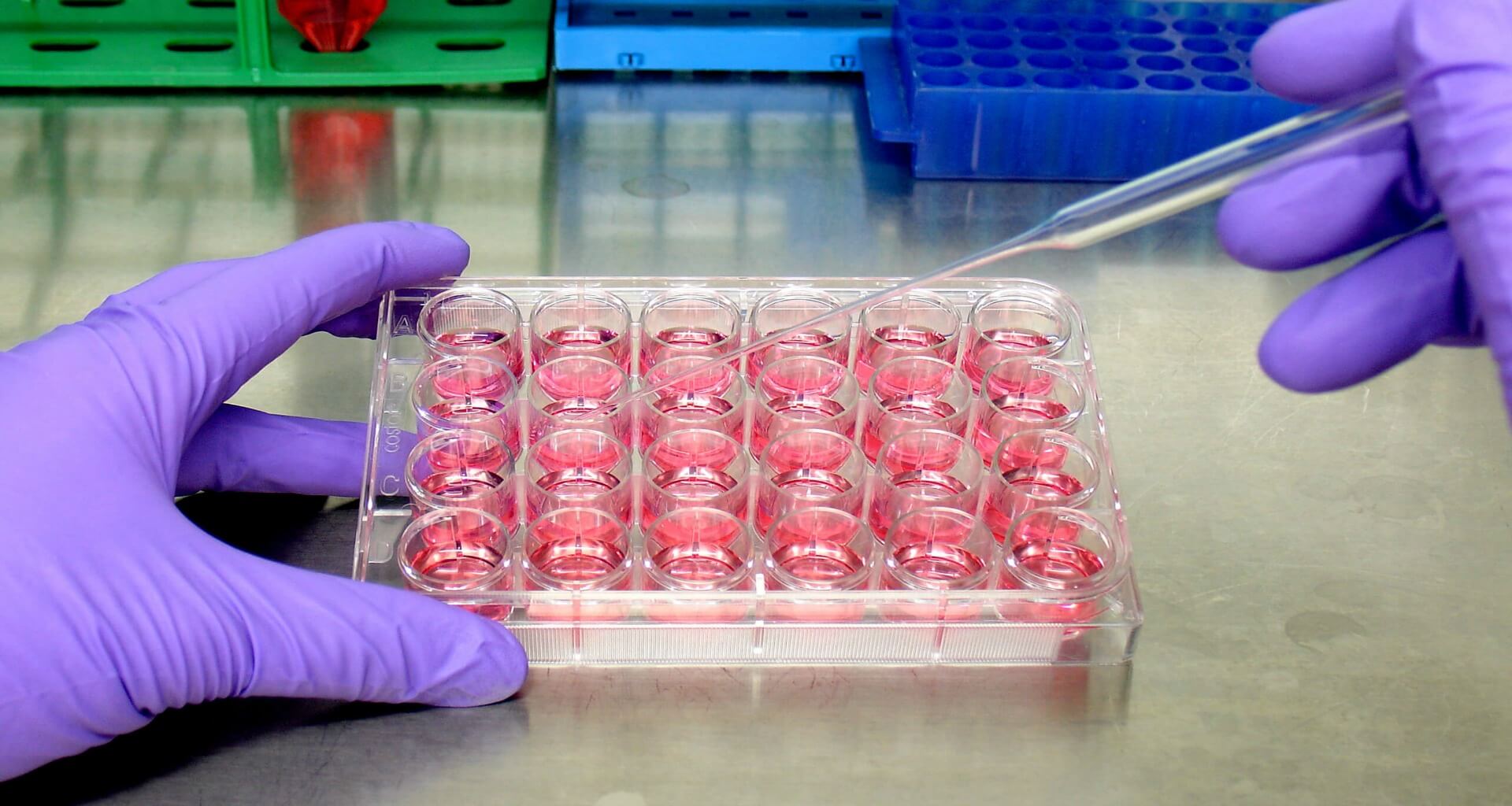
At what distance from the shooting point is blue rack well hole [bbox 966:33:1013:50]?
224 centimetres

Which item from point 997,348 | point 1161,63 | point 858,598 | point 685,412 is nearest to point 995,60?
point 1161,63

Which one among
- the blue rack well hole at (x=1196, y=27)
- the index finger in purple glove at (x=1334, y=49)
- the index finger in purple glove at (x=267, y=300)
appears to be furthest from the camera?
the blue rack well hole at (x=1196, y=27)

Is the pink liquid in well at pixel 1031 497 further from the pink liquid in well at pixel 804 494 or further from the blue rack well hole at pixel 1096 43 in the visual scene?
the blue rack well hole at pixel 1096 43

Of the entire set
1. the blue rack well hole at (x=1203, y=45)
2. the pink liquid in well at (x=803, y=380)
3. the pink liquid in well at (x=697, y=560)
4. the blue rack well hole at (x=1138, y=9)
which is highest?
the blue rack well hole at (x=1138, y=9)

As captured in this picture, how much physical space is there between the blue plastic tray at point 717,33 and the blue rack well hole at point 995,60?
0.86 ft

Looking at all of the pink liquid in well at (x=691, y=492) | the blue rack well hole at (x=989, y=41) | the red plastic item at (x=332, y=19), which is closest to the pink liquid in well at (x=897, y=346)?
the pink liquid in well at (x=691, y=492)

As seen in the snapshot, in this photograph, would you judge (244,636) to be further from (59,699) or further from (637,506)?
(637,506)

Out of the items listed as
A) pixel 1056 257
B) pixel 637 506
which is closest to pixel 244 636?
pixel 637 506

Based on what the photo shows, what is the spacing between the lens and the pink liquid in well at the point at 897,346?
1.58 metres

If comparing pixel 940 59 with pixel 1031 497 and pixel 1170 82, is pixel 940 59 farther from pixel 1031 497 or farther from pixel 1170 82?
pixel 1031 497

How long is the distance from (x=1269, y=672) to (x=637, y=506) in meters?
0.67

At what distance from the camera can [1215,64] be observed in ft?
7.27

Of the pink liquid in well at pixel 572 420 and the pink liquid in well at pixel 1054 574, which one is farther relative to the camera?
the pink liquid in well at pixel 572 420

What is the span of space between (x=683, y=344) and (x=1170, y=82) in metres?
1.03
